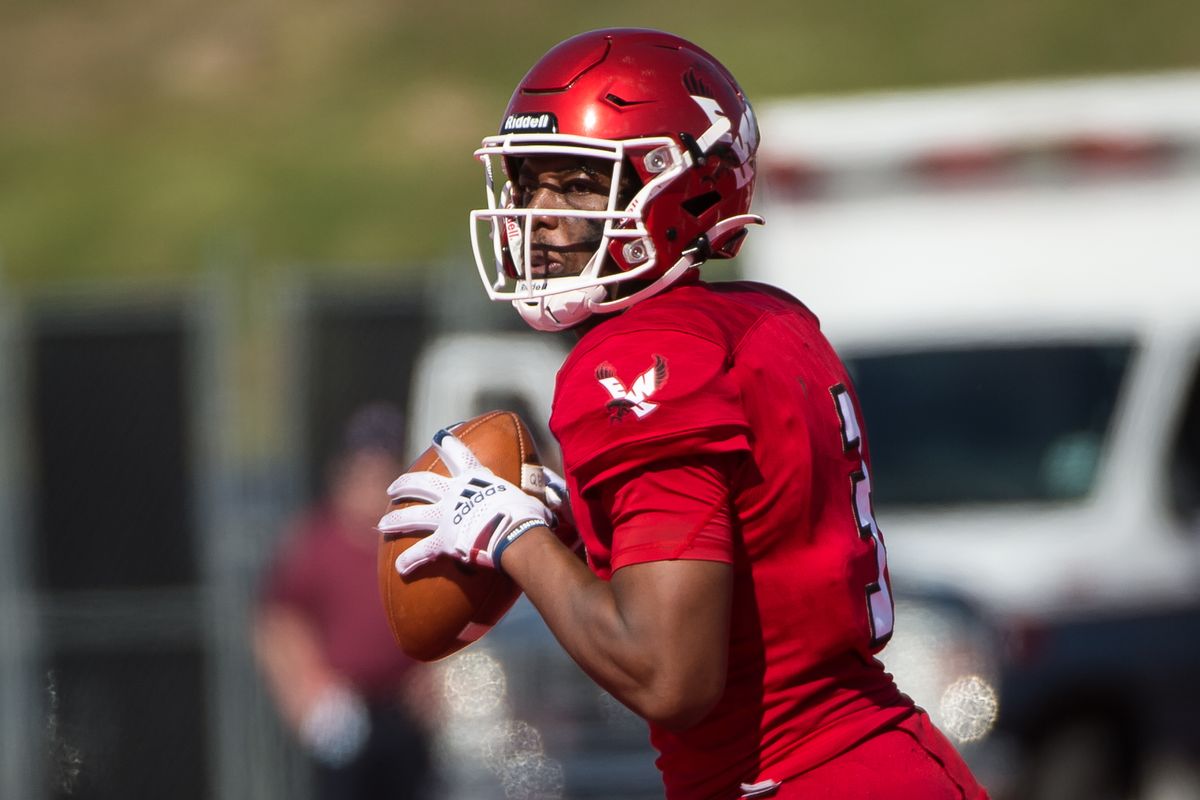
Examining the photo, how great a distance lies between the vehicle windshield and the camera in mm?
8922

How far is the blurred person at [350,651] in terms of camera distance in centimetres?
859

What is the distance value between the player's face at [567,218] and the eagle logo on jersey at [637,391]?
44cm

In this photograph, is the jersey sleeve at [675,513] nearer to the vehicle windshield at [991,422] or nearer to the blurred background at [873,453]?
the blurred background at [873,453]

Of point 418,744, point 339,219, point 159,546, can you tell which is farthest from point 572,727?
point 339,219

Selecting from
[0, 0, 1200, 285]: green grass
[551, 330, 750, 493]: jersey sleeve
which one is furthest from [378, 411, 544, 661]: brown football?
[0, 0, 1200, 285]: green grass

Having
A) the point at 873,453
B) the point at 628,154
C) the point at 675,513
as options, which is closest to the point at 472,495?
the point at 675,513

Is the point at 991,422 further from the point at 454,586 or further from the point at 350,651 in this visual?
the point at 454,586

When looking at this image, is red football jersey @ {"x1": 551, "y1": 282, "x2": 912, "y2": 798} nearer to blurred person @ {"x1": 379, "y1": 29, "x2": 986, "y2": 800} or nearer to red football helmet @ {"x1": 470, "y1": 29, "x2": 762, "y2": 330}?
blurred person @ {"x1": 379, "y1": 29, "x2": 986, "y2": 800}

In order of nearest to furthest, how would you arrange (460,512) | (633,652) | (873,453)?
(633,652) < (460,512) < (873,453)

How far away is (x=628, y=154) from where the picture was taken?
10.8 ft

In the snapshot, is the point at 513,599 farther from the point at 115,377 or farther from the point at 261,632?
the point at 115,377

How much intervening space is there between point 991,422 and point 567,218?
6049 millimetres

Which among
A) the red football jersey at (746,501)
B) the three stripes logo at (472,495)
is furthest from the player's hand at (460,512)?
the red football jersey at (746,501)

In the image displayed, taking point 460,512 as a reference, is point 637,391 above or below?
above
